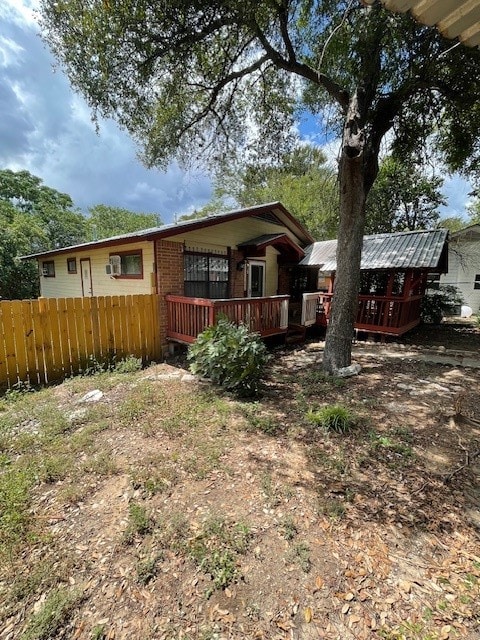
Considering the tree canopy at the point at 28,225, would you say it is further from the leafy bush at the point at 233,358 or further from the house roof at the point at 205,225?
the leafy bush at the point at 233,358

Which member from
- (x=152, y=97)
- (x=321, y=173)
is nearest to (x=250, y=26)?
(x=152, y=97)

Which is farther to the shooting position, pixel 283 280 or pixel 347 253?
pixel 283 280

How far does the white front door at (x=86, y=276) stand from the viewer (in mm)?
10369

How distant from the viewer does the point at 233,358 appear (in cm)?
496

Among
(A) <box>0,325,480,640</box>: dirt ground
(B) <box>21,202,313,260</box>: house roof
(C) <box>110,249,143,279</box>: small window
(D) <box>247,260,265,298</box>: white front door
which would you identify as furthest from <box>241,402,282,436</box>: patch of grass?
(D) <box>247,260,265,298</box>: white front door

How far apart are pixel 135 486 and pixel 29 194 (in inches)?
1049

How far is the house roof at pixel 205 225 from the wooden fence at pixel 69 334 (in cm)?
149

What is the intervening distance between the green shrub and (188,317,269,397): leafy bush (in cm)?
125

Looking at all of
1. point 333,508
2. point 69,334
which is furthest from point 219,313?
point 333,508

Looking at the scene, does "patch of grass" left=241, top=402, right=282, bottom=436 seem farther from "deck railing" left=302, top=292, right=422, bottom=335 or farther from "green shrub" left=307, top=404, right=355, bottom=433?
"deck railing" left=302, top=292, right=422, bottom=335

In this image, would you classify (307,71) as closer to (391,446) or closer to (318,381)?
(318,381)

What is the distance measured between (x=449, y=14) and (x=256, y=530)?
3.52 meters

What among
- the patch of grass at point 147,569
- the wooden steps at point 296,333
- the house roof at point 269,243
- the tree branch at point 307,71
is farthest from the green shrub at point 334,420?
the house roof at point 269,243

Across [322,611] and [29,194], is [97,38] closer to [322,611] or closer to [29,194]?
[322,611]
